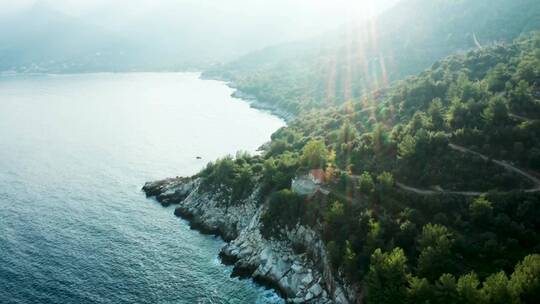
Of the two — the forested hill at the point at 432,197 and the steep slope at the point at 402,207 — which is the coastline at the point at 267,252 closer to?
the steep slope at the point at 402,207

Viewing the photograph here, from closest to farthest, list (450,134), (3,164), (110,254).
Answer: (110,254)
(450,134)
(3,164)

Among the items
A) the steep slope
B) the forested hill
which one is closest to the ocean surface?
the steep slope

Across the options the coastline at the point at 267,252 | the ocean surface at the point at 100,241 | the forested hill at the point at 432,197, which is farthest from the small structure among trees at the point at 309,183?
the ocean surface at the point at 100,241

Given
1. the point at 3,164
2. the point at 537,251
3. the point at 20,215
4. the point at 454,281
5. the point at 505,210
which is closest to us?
the point at 454,281

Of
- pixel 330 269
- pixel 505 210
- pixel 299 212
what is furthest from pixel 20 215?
pixel 505 210

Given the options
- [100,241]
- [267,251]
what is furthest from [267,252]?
[100,241]

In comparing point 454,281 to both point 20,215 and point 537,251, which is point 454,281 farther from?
point 20,215
